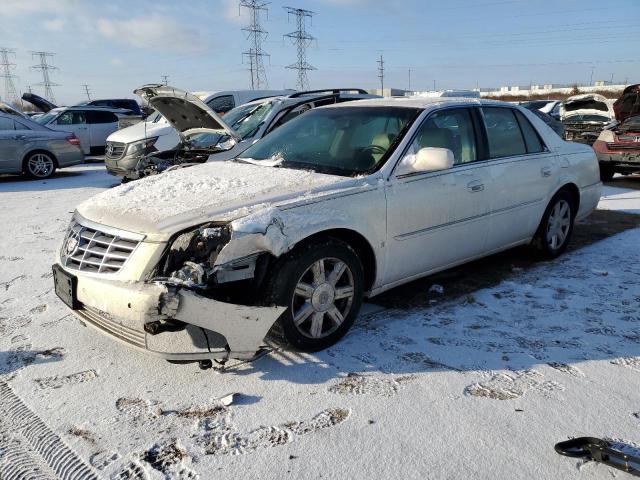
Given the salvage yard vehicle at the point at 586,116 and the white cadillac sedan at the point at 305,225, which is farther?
the salvage yard vehicle at the point at 586,116

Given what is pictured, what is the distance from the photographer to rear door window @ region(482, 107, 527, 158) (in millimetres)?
4613

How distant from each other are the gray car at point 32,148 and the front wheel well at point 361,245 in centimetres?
1022

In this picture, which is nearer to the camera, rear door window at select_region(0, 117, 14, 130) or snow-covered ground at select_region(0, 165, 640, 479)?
snow-covered ground at select_region(0, 165, 640, 479)

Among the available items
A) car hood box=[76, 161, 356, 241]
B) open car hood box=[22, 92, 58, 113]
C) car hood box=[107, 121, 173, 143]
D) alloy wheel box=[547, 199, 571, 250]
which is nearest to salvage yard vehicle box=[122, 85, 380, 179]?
car hood box=[107, 121, 173, 143]

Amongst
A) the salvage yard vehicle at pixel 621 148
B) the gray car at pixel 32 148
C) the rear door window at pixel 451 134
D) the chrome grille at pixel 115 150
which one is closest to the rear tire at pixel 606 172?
the salvage yard vehicle at pixel 621 148

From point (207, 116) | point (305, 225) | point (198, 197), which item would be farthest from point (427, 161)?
point (207, 116)

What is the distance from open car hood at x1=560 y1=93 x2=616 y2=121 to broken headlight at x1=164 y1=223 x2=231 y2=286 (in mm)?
14765

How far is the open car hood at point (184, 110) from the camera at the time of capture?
5863mm

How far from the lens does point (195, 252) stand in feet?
9.64

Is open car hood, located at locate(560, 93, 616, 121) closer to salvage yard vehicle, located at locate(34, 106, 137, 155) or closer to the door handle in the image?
the door handle

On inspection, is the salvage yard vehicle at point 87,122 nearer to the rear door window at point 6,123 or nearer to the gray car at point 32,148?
the gray car at point 32,148

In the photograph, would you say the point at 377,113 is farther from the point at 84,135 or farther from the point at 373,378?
the point at 84,135

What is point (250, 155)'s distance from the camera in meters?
4.49

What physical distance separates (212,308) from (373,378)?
1021mm
